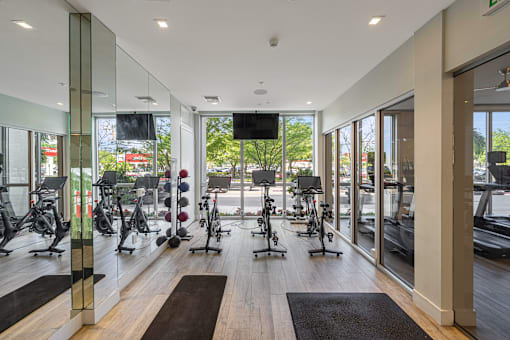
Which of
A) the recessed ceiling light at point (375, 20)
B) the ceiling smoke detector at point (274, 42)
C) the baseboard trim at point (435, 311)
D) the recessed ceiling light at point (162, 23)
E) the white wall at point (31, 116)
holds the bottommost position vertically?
the baseboard trim at point (435, 311)

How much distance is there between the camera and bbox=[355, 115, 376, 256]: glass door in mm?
3861

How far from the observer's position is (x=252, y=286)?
10.0 ft

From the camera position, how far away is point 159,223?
417cm

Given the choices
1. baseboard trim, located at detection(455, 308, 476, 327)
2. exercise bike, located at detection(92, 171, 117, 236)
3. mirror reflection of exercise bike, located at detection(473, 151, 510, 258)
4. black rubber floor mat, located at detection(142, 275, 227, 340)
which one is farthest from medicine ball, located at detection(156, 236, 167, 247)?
mirror reflection of exercise bike, located at detection(473, 151, 510, 258)

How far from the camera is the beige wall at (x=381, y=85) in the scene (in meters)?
2.84

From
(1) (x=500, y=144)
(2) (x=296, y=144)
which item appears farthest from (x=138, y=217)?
(2) (x=296, y=144)

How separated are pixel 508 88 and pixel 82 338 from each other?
4053 mm

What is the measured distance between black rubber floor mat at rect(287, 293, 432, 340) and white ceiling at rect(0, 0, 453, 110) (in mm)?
2976

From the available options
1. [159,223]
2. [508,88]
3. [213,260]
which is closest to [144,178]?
[159,223]

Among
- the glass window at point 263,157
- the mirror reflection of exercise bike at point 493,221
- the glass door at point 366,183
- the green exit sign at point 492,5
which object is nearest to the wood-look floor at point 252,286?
the glass door at point 366,183

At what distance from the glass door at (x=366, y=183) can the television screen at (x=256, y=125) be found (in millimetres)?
2493

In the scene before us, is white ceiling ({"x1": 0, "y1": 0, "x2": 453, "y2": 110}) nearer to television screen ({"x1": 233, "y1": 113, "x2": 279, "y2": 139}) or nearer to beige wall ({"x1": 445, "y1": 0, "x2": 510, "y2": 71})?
beige wall ({"x1": 445, "y1": 0, "x2": 510, "y2": 71})

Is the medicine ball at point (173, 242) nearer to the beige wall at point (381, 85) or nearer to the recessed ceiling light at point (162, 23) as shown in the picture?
the recessed ceiling light at point (162, 23)

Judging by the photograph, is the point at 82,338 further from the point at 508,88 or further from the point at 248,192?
Answer: the point at 248,192
